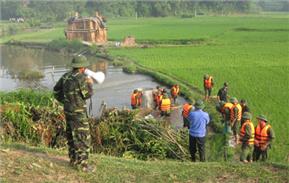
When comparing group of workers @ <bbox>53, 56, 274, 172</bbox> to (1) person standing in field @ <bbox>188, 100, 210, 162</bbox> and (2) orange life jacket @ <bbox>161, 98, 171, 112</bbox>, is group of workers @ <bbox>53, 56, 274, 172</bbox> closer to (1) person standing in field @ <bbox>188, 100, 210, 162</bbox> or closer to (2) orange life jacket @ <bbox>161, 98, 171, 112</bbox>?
(1) person standing in field @ <bbox>188, 100, 210, 162</bbox>

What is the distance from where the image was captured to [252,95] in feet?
68.7

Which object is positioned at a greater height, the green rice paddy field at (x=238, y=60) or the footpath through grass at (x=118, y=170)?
the footpath through grass at (x=118, y=170)

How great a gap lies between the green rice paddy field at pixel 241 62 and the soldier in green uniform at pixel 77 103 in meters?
6.85

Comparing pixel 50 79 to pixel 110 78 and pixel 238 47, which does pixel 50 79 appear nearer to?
pixel 110 78

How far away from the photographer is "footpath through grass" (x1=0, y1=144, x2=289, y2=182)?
7.14 meters

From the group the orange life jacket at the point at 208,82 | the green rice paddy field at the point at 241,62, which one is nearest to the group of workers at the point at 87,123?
the green rice paddy field at the point at 241,62

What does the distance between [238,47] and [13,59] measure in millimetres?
20871

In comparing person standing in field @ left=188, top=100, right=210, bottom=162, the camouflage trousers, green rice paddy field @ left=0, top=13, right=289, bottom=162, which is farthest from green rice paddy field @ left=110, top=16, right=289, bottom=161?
the camouflage trousers

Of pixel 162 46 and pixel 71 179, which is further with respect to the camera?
pixel 162 46

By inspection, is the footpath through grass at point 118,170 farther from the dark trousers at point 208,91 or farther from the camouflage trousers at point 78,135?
the dark trousers at point 208,91

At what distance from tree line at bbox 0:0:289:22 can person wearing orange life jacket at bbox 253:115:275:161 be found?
73437mm

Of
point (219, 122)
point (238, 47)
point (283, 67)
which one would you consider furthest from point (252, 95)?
point (238, 47)

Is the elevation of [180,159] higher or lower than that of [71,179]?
lower

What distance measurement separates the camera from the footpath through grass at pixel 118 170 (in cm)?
714
